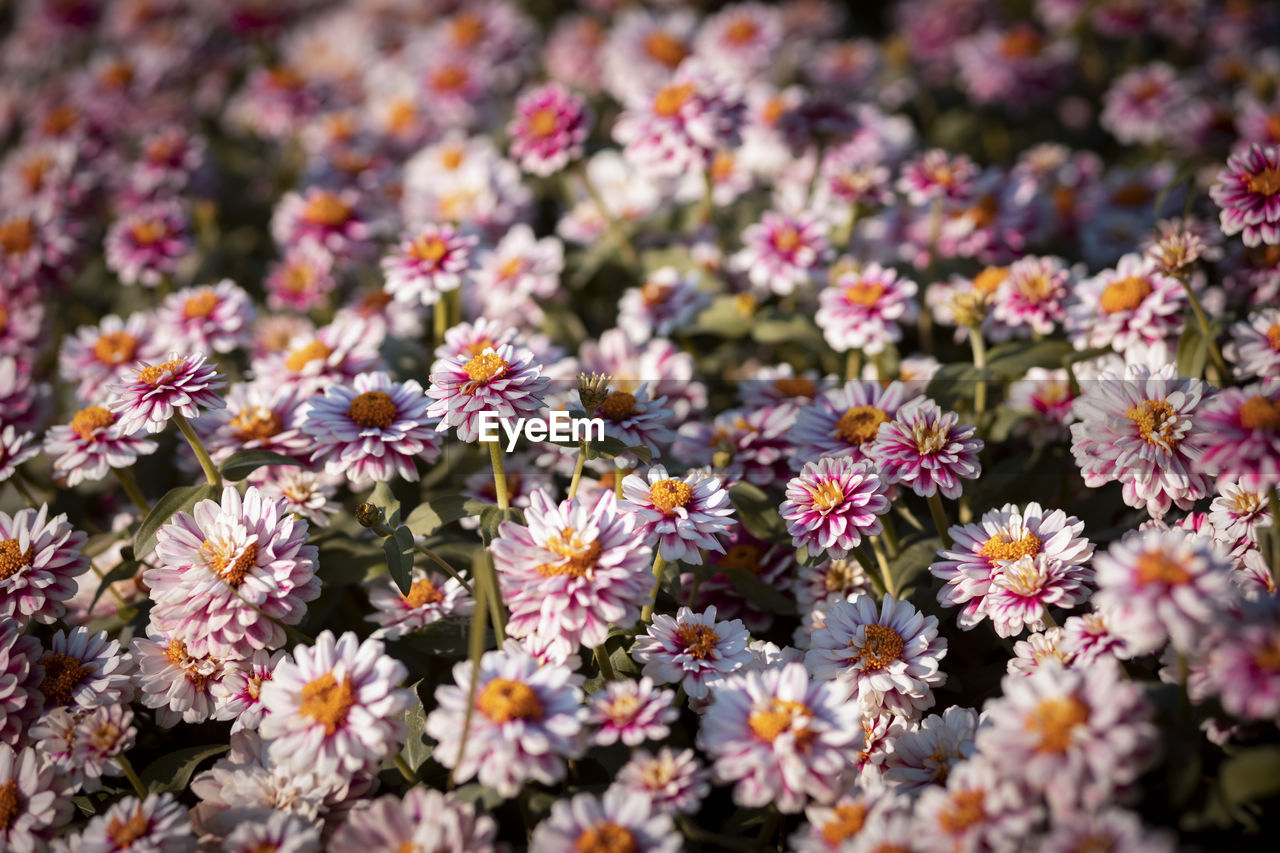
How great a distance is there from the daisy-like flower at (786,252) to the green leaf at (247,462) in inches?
63.5

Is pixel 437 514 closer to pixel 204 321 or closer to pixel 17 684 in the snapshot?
pixel 17 684

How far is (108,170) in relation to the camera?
13.9 feet

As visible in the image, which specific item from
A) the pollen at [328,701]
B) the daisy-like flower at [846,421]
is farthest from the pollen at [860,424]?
the pollen at [328,701]

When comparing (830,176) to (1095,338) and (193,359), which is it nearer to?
(1095,338)

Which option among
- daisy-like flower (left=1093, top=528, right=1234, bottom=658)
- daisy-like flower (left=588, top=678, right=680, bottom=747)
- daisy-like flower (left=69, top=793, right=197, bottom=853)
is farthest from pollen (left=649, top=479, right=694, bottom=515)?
daisy-like flower (left=69, top=793, right=197, bottom=853)

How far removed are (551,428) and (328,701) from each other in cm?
77

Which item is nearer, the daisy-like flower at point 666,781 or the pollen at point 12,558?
the daisy-like flower at point 666,781

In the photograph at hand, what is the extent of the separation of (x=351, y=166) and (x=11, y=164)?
1632 millimetres

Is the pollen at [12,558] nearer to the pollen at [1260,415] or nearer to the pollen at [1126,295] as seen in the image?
the pollen at [1260,415]

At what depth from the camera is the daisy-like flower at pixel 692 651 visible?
1979 millimetres

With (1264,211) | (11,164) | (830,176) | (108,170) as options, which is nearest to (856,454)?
(1264,211)

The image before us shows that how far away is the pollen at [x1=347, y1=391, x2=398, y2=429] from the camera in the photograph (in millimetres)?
2252

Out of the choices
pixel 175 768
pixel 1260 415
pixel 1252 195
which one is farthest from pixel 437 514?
pixel 1252 195

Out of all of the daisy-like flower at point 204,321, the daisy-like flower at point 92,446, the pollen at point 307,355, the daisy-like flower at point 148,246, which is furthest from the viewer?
the daisy-like flower at point 148,246
